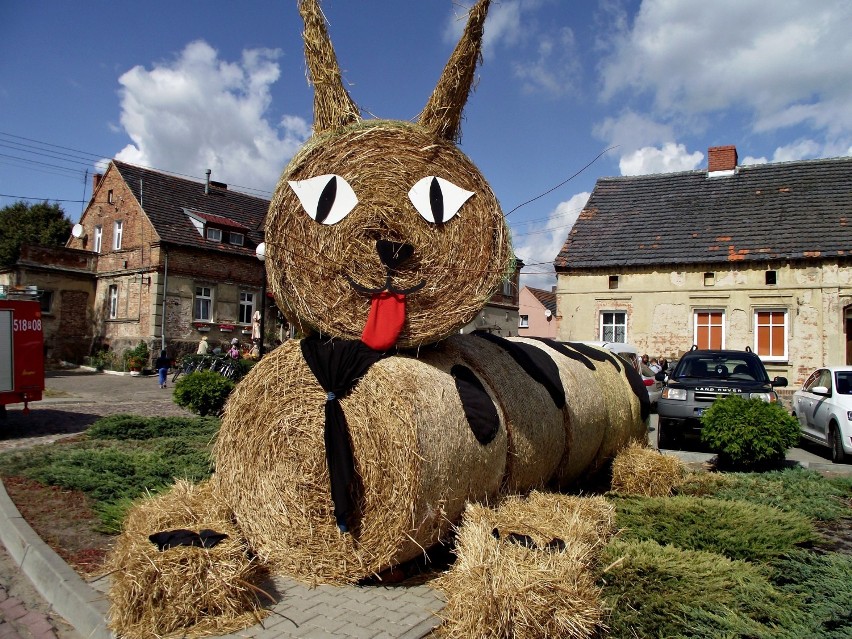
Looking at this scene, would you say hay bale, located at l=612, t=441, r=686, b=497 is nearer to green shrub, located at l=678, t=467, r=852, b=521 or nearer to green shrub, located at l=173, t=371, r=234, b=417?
green shrub, located at l=678, t=467, r=852, b=521

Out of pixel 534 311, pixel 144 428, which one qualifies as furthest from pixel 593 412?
pixel 534 311

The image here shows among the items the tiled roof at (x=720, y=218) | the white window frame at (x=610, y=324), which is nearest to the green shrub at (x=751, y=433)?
the tiled roof at (x=720, y=218)

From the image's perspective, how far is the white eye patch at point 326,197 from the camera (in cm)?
421

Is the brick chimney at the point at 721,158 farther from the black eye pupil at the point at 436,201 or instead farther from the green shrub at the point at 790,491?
the black eye pupil at the point at 436,201

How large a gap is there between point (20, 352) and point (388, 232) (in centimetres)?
941

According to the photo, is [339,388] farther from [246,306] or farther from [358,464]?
[246,306]

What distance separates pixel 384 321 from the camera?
4.04 metres

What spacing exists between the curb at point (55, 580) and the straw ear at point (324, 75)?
331cm

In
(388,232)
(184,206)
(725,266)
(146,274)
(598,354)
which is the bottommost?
(598,354)

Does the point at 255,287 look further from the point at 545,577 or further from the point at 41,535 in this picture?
the point at 545,577

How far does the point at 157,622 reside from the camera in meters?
3.36

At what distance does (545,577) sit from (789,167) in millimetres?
23445

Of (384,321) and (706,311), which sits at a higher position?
(706,311)

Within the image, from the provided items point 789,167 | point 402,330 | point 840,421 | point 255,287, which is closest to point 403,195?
point 402,330
